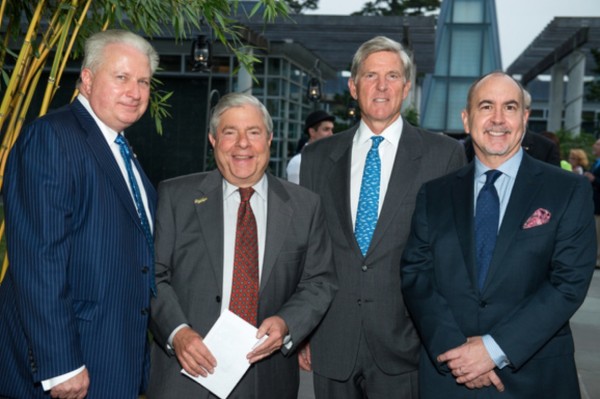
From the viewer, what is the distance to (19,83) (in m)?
3.03

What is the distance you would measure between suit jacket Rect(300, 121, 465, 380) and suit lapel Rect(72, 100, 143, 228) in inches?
36.3

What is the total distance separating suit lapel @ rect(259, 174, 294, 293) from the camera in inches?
106

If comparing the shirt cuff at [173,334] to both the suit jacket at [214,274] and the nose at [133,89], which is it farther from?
the nose at [133,89]

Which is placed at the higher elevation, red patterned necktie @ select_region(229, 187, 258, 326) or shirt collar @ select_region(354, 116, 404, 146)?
shirt collar @ select_region(354, 116, 404, 146)

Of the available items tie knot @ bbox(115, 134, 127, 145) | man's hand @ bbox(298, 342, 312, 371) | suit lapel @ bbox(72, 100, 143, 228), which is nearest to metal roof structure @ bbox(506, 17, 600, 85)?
man's hand @ bbox(298, 342, 312, 371)

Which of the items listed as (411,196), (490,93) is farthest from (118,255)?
(490,93)

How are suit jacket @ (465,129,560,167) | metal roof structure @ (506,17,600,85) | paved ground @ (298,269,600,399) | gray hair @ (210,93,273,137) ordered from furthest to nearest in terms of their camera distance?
metal roof structure @ (506,17,600,85), suit jacket @ (465,129,560,167), paved ground @ (298,269,600,399), gray hair @ (210,93,273,137)

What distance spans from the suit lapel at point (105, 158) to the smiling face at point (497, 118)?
1325mm

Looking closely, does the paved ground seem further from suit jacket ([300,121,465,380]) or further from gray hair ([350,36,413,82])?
gray hair ([350,36,413,82])

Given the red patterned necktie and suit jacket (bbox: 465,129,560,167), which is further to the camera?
suit jacket (bbox: 465,129,560,167)

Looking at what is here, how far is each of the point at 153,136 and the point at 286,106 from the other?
11.6 feet


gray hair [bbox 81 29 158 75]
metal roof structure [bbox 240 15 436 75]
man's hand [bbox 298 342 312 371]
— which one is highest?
metal roof structure [bbox 240 15 436 75]

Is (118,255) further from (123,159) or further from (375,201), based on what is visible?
(375,201)

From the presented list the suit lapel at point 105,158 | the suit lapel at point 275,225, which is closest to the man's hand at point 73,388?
the suit lapel at point 105,158
